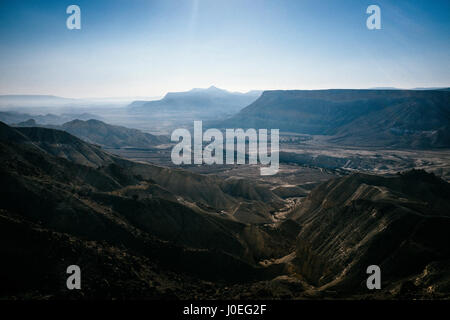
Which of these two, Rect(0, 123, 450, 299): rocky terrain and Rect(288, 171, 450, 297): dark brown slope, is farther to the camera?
Rect(288, 171, 450, 297): dark brown slope

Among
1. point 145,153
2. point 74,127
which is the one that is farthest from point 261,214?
point 74,127

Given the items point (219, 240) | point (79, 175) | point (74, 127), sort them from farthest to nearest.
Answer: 1. point (74, 127)
2. point (79, 175)
3. point (219, 240)

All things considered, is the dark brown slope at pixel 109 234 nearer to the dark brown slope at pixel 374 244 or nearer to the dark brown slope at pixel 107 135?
the dark brown slope at pixel 374 244

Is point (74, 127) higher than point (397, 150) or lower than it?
higher

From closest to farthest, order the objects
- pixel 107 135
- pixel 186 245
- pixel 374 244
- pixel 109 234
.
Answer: pixel 109 234, pixel 374 244, pixel 186 245, pixel 107 135

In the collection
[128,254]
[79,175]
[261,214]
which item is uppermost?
[79,175]

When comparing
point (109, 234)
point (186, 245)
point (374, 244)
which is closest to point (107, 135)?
point (186, 245)

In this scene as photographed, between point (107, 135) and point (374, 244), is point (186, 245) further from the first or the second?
point (107, 135)

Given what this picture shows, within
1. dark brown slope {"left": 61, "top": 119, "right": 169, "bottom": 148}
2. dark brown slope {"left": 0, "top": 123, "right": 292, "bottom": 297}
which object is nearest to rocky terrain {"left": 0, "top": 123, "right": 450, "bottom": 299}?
dark brown slope {"left": 0, "top": 123, "right": 292, "bottom": 297}

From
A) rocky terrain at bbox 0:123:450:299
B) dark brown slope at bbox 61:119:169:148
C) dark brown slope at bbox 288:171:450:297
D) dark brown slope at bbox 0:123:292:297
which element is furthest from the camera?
dark brown slope at bbox 61:119:169:148

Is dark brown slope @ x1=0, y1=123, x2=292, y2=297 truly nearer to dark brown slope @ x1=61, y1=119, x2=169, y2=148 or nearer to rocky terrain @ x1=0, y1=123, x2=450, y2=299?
rocky terrain @ x1=0, y1=123, x2=450, y2=299
